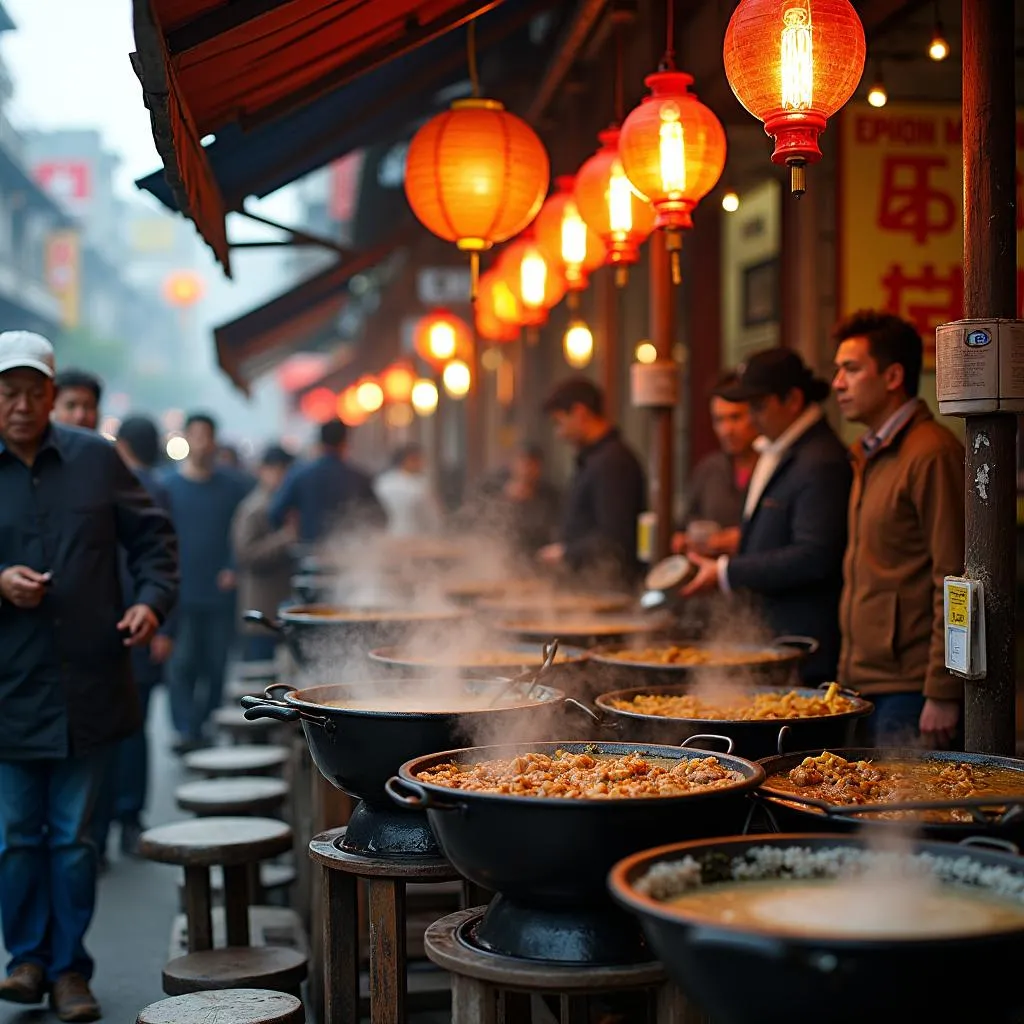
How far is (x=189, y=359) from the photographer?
12694 centimetres

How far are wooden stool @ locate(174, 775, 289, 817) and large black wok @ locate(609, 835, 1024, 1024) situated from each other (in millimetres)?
4968

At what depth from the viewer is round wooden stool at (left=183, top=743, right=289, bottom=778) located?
8.33m

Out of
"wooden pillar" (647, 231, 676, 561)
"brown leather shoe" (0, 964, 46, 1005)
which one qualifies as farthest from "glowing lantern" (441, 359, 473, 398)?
"brown leather shoe" (0, 964, 46, 1005)

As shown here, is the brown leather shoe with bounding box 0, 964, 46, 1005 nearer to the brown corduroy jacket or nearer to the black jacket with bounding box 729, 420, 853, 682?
the black jacket with bounding box 729, 420, 853, 682

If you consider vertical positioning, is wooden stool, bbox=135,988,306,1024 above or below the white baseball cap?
below

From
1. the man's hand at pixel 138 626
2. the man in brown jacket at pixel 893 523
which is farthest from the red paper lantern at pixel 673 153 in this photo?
the man's hand at pixel 138 626

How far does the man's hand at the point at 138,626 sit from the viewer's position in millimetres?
5973

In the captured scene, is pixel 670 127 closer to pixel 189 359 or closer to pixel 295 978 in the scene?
pixel 295 978

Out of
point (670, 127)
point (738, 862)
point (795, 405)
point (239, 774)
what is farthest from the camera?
point (239, 774)

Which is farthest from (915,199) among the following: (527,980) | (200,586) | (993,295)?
(200,586)

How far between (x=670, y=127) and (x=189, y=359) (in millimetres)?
125898

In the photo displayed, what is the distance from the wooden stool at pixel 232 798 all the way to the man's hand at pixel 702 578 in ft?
8.30

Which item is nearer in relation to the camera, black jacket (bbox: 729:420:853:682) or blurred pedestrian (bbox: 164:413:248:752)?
black jacket (bbox: 729:420:853:682)

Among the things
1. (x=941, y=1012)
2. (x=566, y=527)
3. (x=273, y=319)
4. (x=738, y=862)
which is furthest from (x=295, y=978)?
(x=273, y=319)
